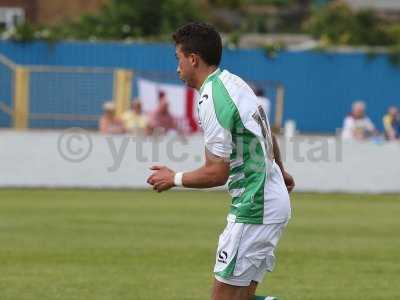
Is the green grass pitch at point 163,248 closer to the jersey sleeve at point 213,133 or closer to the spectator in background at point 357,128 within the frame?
the jersey sleeve at point 213,133

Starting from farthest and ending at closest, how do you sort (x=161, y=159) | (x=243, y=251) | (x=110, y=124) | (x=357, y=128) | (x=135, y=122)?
(x=357, y=128) < (x=135, y=122) < (x=110, y=124) < (x=161, y=159) < (x=243, y=251)

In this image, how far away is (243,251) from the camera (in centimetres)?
682

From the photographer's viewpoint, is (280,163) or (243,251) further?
(280,163)

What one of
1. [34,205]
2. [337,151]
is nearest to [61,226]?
[34,205]

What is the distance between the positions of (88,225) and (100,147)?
6194mm

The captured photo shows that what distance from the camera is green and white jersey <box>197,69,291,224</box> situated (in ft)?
22.1

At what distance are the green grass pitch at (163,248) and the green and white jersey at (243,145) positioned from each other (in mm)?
3198

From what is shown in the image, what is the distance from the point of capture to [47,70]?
2948 centimetres

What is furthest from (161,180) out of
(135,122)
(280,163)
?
(135,122)

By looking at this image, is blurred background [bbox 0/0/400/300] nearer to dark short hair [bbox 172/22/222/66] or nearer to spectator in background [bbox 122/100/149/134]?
spectator in background [bbox 122/100/149/134]

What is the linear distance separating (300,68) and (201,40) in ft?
103

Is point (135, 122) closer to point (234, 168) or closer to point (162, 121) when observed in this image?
point (162, 121)

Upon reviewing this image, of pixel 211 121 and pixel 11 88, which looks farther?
pixel 11 88

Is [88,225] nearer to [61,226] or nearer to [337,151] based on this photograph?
[61,226]
